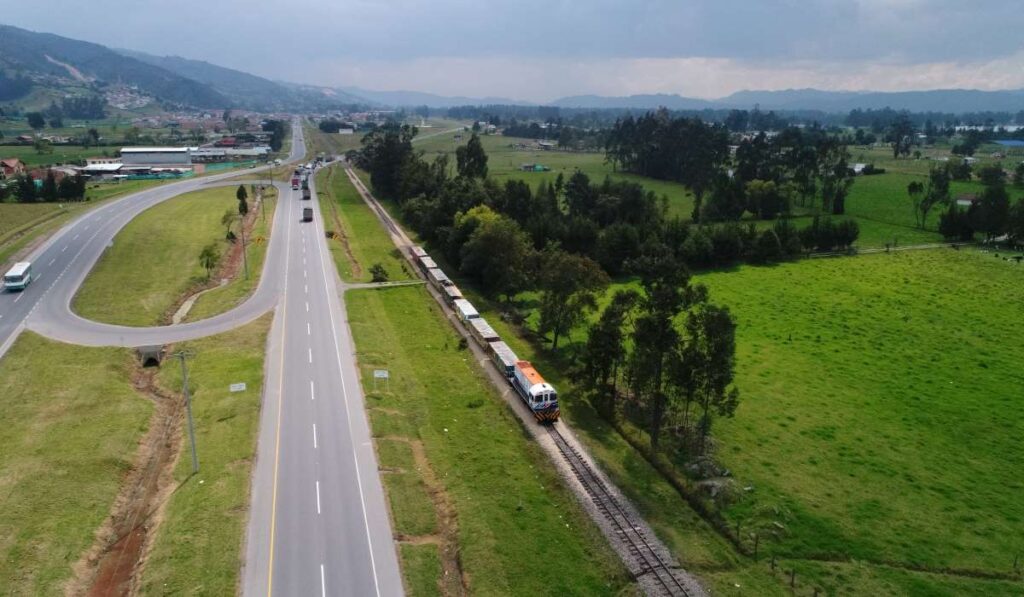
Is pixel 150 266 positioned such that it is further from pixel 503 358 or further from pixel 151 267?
pixel 503 358

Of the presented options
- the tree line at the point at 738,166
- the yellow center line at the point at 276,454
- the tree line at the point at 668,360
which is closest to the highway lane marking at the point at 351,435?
the yellow center line at the point at 276,454

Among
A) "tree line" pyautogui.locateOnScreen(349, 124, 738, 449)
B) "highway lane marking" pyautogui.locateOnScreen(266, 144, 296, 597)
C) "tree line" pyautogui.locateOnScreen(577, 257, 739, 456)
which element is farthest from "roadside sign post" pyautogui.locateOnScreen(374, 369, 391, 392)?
"tree line" pyautogui.locateOnScreen(349, 124, 738, 449)

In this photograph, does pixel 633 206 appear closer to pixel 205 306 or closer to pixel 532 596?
pixel 205 306

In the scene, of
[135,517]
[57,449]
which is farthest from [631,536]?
[57,449]

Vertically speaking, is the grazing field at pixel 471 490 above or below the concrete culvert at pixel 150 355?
below

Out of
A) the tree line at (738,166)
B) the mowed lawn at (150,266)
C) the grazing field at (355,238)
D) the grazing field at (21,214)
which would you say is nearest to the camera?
the mowed lawn at (150,266)

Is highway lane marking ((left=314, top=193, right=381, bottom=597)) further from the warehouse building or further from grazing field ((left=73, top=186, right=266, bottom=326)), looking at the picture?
the warehouse building

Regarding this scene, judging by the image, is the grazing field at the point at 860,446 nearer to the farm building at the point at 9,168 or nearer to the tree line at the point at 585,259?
the tree line at the point at 585,259
